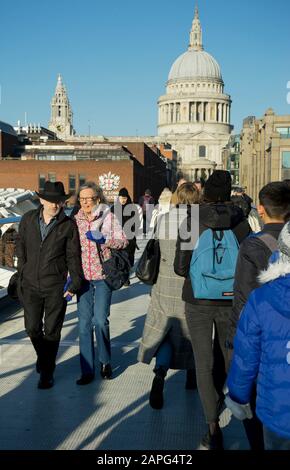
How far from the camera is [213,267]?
14.5 feet

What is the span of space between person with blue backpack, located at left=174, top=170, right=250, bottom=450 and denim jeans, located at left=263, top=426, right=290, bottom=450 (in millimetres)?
1460

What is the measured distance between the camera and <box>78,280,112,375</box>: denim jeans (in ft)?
19.5

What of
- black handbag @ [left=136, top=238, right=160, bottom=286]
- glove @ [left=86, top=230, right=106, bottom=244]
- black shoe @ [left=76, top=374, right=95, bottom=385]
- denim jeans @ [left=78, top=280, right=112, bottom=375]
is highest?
glove @ [left=86, top=230, right=106, bottom=244]

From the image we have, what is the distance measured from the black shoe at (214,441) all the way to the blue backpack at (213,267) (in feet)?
3.11

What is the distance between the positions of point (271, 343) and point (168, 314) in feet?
8.28

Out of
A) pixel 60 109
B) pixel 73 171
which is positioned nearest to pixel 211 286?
pixel 73 171

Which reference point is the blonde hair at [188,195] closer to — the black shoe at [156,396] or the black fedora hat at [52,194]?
the black fedora hat at [52,194]

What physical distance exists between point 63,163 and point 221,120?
109 metres

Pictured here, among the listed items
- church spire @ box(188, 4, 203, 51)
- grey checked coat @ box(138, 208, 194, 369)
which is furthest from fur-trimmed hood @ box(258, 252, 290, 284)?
church spire @ box(188, 4, 203, 51)

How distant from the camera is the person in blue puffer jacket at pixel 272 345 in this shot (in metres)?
2.79

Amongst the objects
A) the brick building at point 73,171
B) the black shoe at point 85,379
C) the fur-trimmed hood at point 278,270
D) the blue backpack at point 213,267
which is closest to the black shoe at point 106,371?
the black shoe at point 85,379

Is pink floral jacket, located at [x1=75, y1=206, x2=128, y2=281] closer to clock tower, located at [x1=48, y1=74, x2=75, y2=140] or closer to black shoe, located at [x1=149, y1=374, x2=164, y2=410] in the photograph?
black shoe, located at [x1=149, y1=374, x2=164, y2=410]

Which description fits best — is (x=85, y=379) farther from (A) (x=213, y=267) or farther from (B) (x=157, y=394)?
(A) (x=213, y=267)

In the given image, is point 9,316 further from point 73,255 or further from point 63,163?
point 63,163
